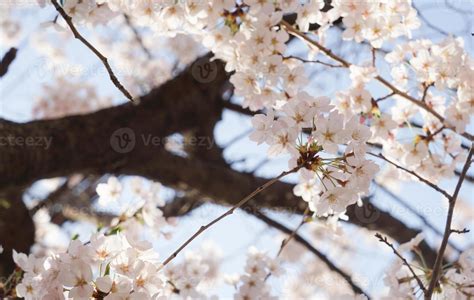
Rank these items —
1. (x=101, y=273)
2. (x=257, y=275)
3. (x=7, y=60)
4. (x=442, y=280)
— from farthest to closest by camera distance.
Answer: (x=257, y=275) → (x=442, y=280) → (x=7, y=60) → (x=101, y=273)

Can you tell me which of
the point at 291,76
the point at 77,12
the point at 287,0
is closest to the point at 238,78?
the point at 291,76

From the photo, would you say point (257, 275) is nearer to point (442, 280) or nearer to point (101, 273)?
point (442, 280)

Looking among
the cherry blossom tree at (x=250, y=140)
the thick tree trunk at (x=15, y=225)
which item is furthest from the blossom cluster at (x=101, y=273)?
the thick tree trunk at (x=15, y=225)

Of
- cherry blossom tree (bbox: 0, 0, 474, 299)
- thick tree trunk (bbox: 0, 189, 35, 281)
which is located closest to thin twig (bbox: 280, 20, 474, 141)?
cherry blossom tree (bbox: 0, 0, 474, 299)

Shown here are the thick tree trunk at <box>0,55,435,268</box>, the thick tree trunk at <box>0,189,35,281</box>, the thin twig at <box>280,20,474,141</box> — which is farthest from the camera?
the thick tree trunk at <box>0,189,35,281</box>

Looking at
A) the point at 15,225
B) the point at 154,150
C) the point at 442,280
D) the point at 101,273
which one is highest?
the point at 101,273

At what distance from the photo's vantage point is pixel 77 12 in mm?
1828

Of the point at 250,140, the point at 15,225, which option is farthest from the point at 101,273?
the point at 15,225

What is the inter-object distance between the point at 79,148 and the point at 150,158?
0.48 metres

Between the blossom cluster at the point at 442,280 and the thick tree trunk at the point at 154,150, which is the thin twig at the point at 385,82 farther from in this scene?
the thick tree trunk at the point at 154,150

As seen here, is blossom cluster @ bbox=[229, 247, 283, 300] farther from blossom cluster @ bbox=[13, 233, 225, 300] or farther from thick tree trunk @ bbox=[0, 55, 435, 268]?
blossom cluster @ bbox=[13, 233, 225, 300]

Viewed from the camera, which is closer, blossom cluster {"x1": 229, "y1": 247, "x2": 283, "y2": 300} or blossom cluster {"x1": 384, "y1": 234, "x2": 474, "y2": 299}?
blossom cluster {"x1": 384, "y1": 234, "x2": 474, "y2": 299}

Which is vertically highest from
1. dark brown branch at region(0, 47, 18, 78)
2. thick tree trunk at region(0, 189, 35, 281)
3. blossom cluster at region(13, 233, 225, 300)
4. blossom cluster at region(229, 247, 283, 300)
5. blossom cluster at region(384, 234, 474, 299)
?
dark brown branch at region(0, 47, 18, 78)

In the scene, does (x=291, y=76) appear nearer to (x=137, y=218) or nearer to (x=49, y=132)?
(x=137, y=218)
